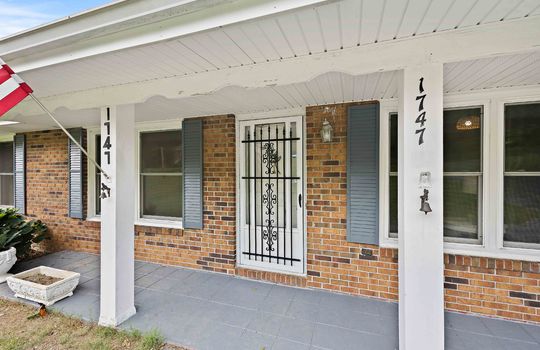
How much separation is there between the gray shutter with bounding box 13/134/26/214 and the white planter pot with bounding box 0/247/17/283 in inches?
68.4

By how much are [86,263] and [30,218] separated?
198 cm

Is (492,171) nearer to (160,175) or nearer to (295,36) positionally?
(295,36)

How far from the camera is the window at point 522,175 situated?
255 centimetres

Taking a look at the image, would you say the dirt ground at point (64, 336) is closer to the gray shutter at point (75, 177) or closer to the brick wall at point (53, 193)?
the brick wall at point (53, 193)

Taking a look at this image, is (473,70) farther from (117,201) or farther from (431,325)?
(117,201)

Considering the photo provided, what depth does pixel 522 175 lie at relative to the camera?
2574 millimetres

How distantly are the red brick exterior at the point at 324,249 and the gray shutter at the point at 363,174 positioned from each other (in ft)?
0.31

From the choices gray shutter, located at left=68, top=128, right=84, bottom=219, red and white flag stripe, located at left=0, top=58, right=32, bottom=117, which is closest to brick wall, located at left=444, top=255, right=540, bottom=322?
red and white flag stripe, located at left=0, top=58, right=32, bottom=117

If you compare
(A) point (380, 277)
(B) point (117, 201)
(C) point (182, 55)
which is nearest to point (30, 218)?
(B) point (117, 201)

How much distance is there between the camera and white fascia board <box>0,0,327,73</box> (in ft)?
4.47

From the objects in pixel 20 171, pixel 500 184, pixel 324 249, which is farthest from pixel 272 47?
pixel 20 171

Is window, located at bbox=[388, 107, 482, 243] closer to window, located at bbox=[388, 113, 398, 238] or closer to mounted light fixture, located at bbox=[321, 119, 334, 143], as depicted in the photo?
window, located at bbox=[388, 113, 398, 238]

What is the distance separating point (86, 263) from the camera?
160 inches

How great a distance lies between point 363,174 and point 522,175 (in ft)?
5.01
